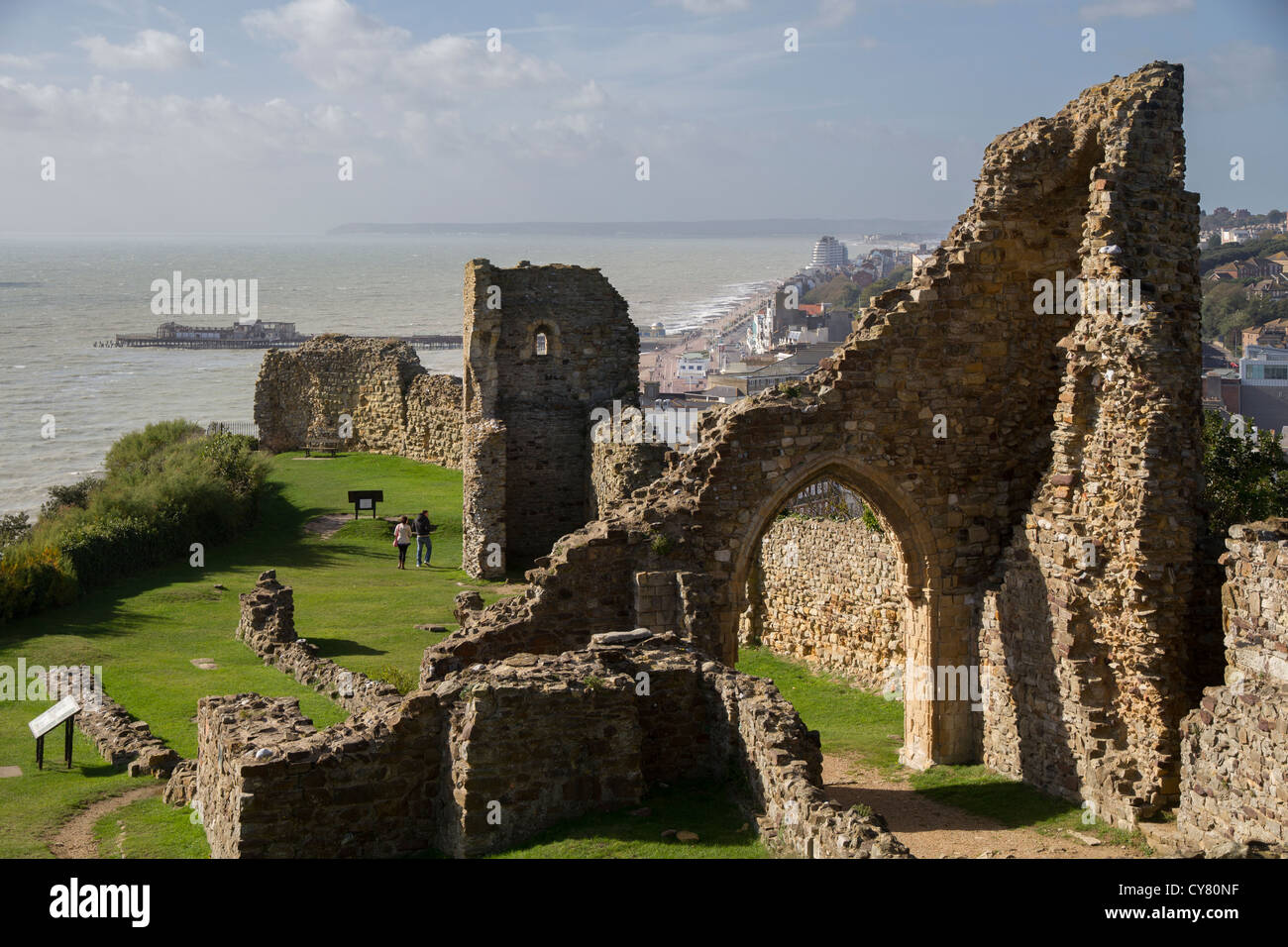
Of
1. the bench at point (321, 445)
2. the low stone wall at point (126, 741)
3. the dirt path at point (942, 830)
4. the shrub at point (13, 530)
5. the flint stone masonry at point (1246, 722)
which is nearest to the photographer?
the flint stone masonry at point (1246, 722)

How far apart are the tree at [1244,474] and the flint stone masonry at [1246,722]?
8.70 m

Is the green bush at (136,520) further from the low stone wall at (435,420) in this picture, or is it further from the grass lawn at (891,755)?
the grass lawn at (891,755)

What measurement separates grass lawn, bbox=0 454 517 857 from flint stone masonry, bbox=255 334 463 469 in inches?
170

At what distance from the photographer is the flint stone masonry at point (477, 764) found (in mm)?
11734

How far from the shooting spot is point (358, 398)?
4169 centimetres

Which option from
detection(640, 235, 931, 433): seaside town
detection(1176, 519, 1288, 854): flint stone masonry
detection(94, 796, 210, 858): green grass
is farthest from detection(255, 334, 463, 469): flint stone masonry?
detection(1176, 519, 1288, 854): flint stone masonry

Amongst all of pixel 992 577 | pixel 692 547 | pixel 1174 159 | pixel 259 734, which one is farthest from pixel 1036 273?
pixel 259 734

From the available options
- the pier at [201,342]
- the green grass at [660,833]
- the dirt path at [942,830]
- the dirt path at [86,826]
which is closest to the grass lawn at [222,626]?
the dirt path at [86,826]

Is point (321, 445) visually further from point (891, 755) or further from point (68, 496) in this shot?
point (891, 755)

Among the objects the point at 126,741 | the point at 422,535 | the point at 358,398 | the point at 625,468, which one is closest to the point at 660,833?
the point at 126,741

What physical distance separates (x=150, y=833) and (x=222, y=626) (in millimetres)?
9806

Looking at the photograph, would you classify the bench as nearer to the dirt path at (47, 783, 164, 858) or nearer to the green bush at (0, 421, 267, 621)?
the green bush at (0, 421, 267, 621)
